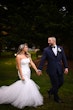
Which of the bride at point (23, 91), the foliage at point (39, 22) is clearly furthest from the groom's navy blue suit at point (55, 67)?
the foliage at point (39, 22)

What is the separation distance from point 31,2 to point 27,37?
2453 millimetres

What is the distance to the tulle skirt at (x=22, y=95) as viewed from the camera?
11.2 m

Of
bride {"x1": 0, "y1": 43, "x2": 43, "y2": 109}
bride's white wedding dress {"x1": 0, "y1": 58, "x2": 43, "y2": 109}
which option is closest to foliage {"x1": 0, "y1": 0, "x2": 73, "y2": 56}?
bride {"x1": 0, "y1": 43, "x2": 43, "y2": 109}

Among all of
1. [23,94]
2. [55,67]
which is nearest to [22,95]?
[23,94]

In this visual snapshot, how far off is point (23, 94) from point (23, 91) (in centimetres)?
10

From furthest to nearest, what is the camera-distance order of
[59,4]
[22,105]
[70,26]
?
[59,4] < [70,26] < [22,105]

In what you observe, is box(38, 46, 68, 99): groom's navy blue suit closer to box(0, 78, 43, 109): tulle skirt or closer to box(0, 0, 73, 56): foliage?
box(0, 78, 43, 109): tulle skirt

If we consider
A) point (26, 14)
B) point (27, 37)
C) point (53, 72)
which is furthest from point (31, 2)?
point (53, 72)

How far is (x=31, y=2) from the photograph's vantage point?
925 inches

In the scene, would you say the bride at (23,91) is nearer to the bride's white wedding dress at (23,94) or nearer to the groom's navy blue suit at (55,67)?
the bride's white wedding dress at (23,94)

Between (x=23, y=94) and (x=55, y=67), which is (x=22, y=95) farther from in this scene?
(x=55, y=67)

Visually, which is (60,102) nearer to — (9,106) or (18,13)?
(9,106)

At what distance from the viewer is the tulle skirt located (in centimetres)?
1119

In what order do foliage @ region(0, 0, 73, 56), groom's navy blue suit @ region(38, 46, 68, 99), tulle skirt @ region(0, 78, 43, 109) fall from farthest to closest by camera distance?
foliage @ region(0, 0, 73, 56) < groom's navy blue suit @ region(38, 46, 68, 99) < tulle skirt @ region(0, 78, 43, 109)
